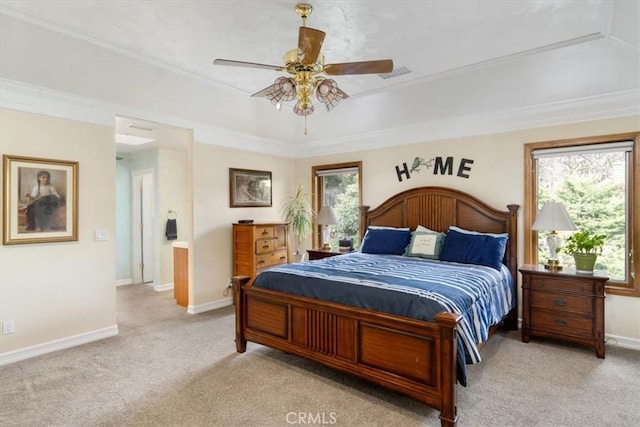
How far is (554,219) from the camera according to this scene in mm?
3459

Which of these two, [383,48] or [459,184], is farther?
[459,184]

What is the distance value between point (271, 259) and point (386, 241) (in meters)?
1.75

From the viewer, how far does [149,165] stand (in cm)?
625

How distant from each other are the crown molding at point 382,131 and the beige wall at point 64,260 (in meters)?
0.13

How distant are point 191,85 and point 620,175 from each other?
15.8 feet

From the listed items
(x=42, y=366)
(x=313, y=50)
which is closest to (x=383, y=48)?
(x=313, y=50)

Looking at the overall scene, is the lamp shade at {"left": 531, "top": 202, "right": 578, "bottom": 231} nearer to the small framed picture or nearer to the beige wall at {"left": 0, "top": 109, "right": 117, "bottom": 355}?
the small framed picture

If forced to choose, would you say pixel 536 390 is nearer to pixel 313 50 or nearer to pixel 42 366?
pixel 313 50

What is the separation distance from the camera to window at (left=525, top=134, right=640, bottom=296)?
352cm

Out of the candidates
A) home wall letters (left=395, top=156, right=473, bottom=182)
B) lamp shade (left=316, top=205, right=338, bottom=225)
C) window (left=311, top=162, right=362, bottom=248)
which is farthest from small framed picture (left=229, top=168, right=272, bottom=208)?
home wall letters (left=395, top=156, right=473, bottom=182)

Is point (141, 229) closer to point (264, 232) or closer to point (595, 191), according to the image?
point (264, 232)

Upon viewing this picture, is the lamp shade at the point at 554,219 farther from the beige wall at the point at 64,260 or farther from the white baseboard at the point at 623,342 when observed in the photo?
the beige wall at the point at 64,260

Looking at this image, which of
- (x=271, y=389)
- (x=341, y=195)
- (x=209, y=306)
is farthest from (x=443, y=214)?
(x=209, y=306)

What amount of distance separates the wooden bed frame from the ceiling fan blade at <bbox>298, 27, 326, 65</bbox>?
72.3 inches
